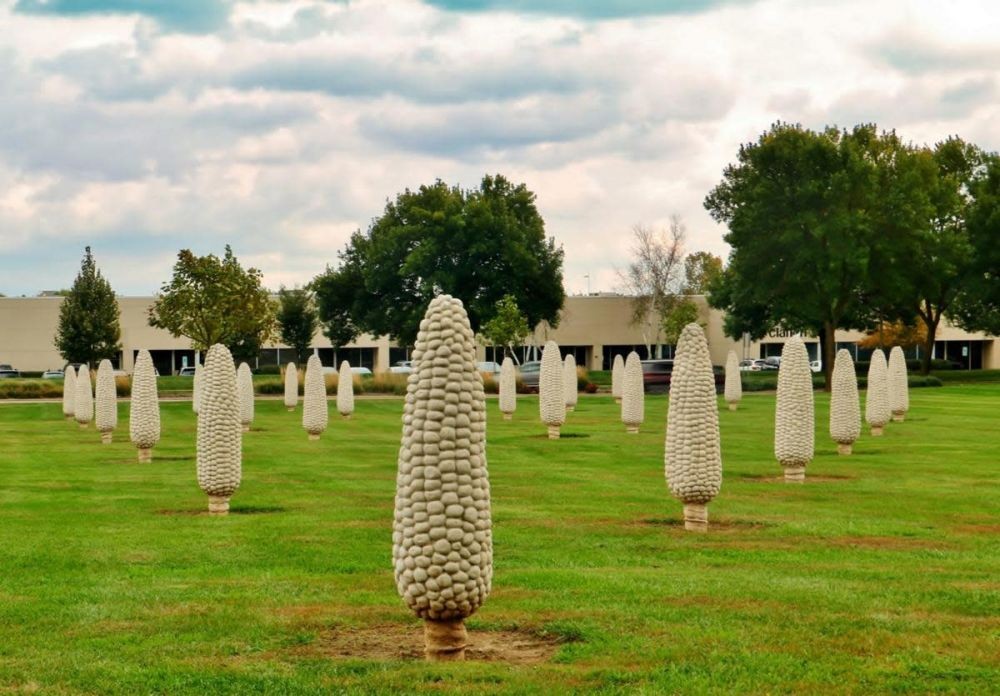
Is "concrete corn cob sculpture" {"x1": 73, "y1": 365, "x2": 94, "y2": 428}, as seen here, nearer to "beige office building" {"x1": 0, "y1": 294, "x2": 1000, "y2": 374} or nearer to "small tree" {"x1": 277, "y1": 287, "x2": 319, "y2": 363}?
"beige office building" {"x1": 0, "y1": 294, "x2": 1000, "y2": 374}

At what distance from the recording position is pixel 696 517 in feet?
56.8

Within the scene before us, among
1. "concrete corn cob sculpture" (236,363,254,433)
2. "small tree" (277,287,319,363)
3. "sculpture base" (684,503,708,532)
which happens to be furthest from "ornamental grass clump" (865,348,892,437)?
"small tree" (277,287,319,363)

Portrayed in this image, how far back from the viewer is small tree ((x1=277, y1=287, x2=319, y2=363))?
330ft

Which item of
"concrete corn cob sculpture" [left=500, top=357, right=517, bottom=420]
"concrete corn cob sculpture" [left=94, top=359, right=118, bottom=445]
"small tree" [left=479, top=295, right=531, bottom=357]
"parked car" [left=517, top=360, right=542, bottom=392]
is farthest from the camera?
"small tree" [left=479, top=295, right=531, bottom=357]

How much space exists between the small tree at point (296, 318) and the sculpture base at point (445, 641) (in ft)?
299

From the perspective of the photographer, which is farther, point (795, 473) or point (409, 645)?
point (795, 473)

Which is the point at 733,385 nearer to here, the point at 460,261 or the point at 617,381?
the point at 617,381

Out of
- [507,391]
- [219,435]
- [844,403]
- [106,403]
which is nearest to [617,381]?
[507,391]

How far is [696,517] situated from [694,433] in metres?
1.26

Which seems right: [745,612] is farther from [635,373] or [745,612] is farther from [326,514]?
[635,373]

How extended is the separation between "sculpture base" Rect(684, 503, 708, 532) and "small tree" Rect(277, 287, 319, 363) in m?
84.4

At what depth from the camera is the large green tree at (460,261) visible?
89000 millimetres

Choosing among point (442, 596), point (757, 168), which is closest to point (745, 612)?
point (442, 596)

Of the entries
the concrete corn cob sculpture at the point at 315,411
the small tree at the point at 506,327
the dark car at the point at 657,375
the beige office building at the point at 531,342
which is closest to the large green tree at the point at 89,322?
the beige office building at the point at 531,342
